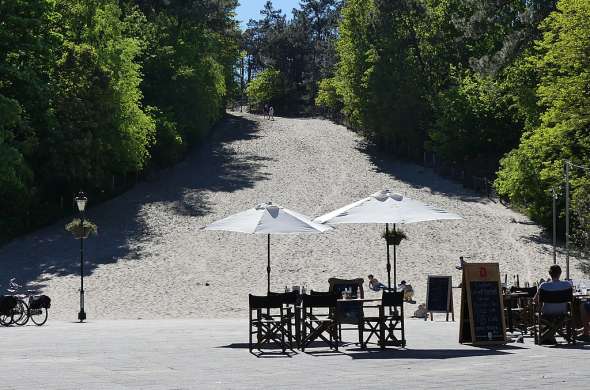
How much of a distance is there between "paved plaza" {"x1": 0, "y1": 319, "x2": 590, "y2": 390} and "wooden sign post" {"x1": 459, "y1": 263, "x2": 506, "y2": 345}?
0.41 meters

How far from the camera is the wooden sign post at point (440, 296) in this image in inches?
1049

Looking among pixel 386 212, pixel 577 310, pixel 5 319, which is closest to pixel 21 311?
pixel 5 319

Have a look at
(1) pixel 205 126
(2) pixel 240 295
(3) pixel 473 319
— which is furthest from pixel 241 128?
(3) pixel 473 319

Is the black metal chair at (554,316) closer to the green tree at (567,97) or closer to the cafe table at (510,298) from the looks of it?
the cafe table at (510,298)

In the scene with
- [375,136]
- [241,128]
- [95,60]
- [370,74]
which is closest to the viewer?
[95,60]

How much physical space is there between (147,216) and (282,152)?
19.4 m

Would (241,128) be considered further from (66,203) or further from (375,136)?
(66,203)

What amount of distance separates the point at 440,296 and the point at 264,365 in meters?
12.3

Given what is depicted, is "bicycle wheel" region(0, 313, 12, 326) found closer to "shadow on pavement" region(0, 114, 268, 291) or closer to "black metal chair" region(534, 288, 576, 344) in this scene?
"shadow on pavement" region(0, 114, 268, 291)

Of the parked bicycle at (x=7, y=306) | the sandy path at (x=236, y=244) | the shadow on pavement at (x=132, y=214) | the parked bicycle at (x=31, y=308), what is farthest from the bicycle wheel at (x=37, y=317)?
the shadow on pavement at (x=132, y=214)

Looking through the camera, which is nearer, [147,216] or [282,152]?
[147,216]

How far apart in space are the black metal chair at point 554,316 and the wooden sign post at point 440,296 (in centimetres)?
896

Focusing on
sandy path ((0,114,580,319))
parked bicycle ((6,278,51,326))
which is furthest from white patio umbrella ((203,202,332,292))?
sandy path ((0,114,580,319))

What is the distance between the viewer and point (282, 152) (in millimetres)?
69062
